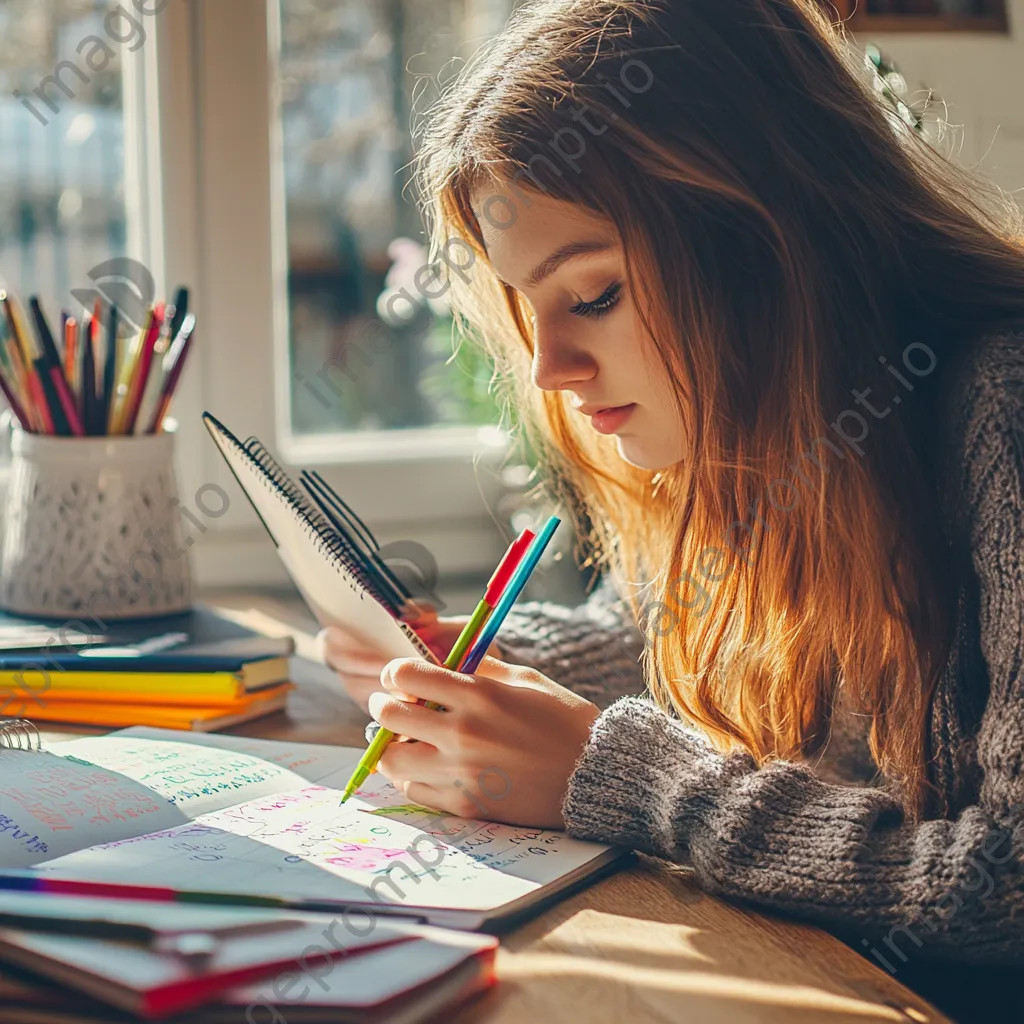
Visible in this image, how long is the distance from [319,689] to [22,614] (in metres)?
0.25

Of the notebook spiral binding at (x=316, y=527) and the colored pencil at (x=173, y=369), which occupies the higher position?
the colored pencil at (x=173, y=369)

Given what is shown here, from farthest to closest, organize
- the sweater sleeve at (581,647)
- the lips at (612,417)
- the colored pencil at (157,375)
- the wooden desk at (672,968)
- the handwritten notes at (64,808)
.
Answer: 1. the colored pencil at (157,375)
2. the sweater sleeve at (581,647)
3. the lips at (612,417)
4. the handwritten notes at (64,808)
5. the wooden desk at (672,968)

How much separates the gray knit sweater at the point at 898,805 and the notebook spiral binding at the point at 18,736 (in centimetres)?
33

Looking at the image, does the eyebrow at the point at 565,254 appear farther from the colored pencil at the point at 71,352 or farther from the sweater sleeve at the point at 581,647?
the colored pencil at the point at 71,352

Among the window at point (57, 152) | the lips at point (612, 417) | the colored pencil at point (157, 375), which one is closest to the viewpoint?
the lips at point (612, 417)

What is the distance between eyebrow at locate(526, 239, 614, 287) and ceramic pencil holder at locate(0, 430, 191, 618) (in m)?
0.40

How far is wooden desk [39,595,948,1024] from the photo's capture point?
472mm

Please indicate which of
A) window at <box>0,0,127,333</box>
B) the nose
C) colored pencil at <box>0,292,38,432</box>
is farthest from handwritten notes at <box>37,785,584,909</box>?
window at <box>0,0,127,333</box>

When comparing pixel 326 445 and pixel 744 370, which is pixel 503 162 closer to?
pixel 744 370

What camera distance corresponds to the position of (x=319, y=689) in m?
0.99

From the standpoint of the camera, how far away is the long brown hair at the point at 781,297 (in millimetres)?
726

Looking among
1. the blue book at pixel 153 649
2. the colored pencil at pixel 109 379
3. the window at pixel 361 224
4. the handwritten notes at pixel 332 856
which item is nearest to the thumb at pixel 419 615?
the blue book at pixel 153 649

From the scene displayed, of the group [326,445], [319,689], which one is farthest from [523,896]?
[326,445]

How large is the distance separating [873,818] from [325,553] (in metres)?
0.37
